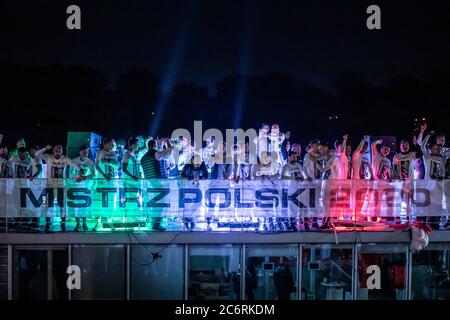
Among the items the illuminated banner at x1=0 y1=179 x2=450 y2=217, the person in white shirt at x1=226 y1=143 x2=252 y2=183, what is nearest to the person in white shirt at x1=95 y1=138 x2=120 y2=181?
the illuminated banner at x1=0 y1=179 x2=450 y2=217

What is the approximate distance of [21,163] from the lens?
9719 millimetres

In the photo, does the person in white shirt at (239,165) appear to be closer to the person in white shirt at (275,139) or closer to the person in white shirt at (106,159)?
the person in white shirt at (275,139)

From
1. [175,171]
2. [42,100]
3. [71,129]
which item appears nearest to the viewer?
[175,171]

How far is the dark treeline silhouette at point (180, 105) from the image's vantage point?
79.4ft

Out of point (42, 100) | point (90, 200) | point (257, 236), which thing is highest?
point (42, 100)

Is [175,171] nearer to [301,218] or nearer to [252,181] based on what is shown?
[252,181]

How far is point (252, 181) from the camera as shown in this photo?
31.4ft

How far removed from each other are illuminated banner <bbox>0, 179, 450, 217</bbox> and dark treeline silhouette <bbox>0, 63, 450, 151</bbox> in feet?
44.7

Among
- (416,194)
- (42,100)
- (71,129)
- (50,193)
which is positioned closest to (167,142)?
(50,193)

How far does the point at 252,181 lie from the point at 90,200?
3367 mm

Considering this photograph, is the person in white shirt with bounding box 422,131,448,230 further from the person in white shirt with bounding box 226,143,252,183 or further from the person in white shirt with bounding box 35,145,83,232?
the person in white shirt with bounding box 35,145,83,232

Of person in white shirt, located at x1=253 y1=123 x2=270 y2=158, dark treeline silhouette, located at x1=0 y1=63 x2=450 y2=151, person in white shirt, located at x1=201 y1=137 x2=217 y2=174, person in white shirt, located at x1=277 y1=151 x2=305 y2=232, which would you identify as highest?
dark treeline silhouette, located at x1=0 y1=63 x2=450 y2=151

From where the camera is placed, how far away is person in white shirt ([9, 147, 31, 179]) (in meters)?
9.72

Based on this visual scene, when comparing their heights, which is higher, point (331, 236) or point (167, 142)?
point (167, 142)
